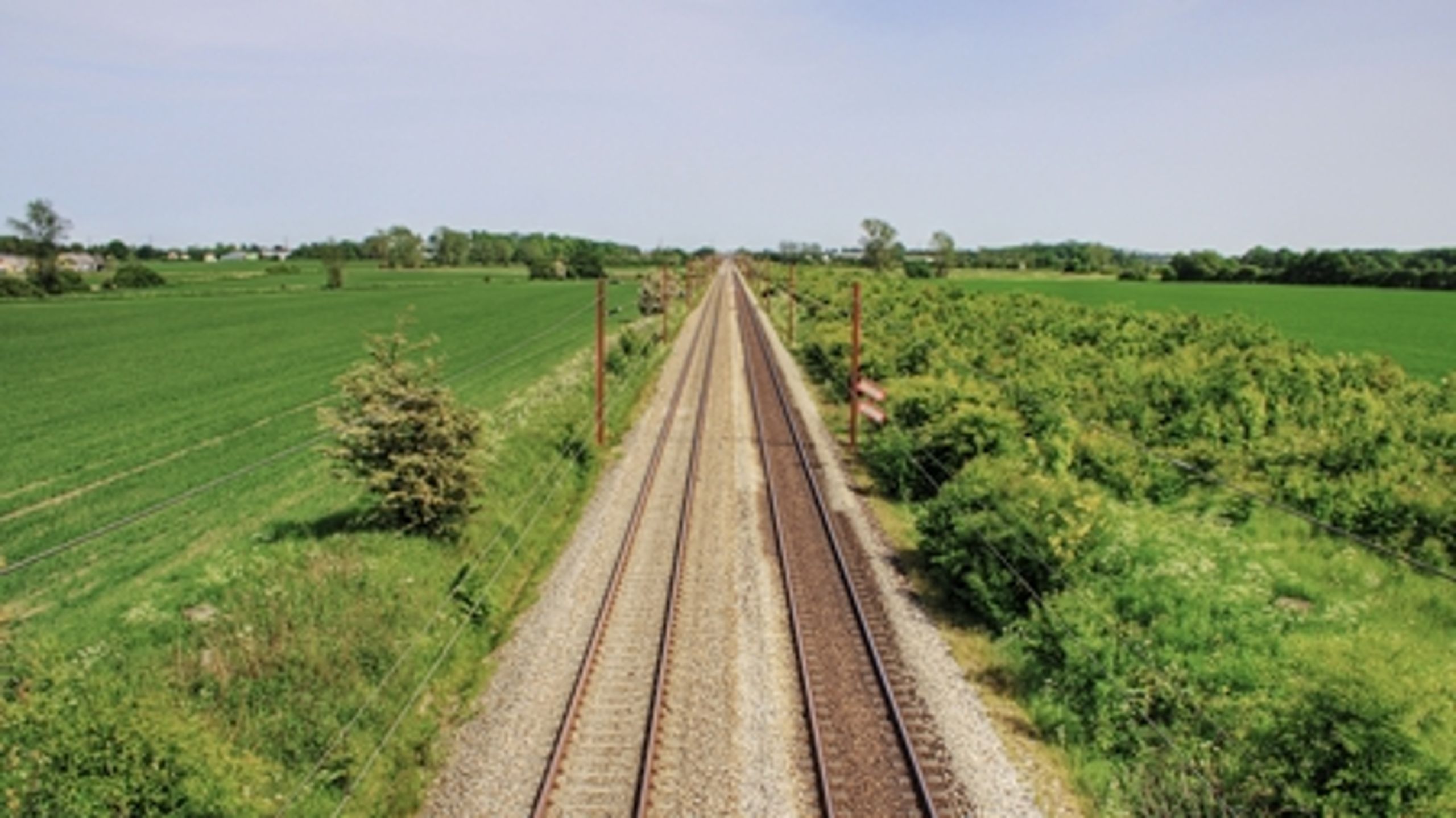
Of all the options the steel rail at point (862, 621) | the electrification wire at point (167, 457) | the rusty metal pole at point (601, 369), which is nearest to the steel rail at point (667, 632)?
the rusty metal pole at point (601, 369)

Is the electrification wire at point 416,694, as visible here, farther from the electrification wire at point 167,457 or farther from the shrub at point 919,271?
the shrub at point 919,271

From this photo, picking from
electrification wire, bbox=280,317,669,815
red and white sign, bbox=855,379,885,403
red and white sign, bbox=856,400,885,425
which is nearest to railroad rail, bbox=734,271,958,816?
red and white sign, bbox=856,400,885,425

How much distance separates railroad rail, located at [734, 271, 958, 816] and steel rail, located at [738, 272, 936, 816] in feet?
0.06

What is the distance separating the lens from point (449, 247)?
189 metres

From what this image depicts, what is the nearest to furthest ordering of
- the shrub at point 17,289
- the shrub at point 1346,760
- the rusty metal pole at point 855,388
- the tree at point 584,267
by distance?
1. the shrub at point 1346,760
2. the rusty metal pole at point 855,388
3. the shrub at point 17,289
4. the tree at point 584,267

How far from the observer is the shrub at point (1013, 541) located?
14.1 m

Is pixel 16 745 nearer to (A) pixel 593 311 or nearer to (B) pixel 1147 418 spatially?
(B) pixel 1147 418

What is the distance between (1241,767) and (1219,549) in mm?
7976

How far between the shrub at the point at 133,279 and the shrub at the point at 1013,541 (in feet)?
358

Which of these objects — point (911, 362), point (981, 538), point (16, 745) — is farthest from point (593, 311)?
point (16, 745)

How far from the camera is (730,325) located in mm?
67000

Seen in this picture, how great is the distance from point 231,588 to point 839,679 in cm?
1047

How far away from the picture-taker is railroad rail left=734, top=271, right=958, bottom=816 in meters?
9.77

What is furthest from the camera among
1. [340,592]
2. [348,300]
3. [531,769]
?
[348,300]
